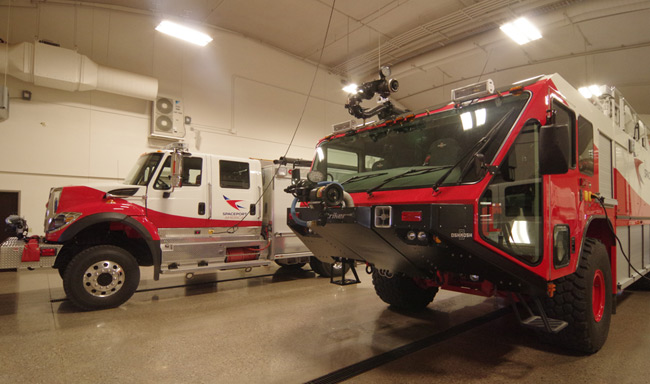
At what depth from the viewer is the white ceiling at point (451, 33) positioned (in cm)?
877

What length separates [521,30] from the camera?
816 cm

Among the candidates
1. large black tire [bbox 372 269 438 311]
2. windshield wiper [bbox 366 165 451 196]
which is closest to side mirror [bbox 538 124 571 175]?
windshield wiper [bbox 366 165 451 196]

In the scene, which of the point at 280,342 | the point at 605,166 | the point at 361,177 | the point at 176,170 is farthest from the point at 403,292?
the point at 176,170

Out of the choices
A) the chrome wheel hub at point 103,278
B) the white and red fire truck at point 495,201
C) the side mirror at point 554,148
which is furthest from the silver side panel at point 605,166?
the chrome wheel hub at point 103,278

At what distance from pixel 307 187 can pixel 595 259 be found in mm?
2656

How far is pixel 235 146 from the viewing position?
10781 mm

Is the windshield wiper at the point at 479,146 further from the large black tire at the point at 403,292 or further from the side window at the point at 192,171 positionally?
the side window at the point at 192,171

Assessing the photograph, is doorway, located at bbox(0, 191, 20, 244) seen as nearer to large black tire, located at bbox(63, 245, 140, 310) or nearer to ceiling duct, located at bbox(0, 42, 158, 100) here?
ceiling duct, located at bbox(0, 42, 158, 100)

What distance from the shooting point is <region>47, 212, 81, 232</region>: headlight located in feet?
14.9

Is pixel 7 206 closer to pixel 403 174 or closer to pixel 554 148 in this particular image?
pixel 403 174

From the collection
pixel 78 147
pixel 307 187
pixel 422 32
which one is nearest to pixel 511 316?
pixel 307 187

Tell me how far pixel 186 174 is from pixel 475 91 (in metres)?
4.48

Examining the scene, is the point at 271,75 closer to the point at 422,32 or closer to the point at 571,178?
the point at 422,32

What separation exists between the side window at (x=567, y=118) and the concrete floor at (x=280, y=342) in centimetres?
177
